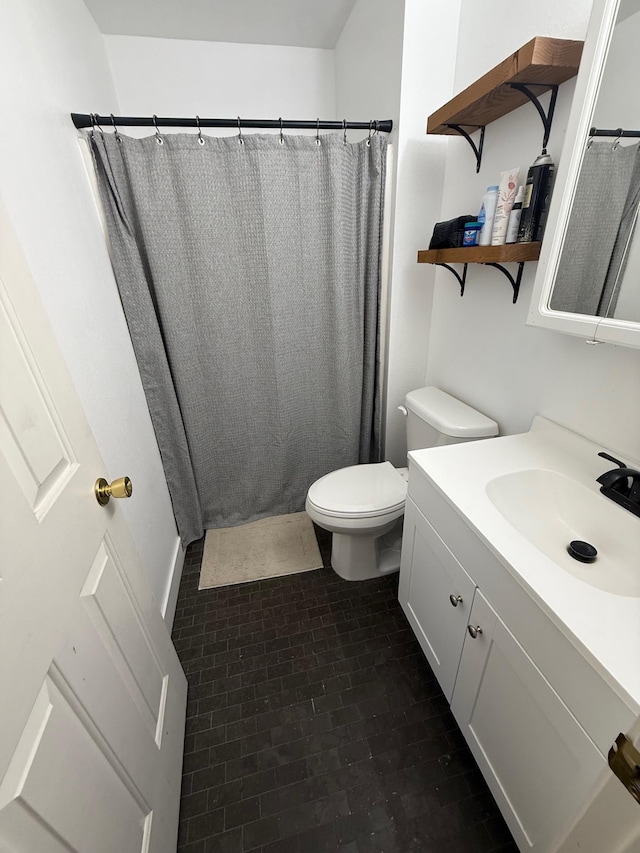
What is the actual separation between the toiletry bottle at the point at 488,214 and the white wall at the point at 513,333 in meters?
0.11

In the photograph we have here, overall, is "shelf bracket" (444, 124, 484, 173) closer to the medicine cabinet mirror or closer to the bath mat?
the medicine cabinet mirror

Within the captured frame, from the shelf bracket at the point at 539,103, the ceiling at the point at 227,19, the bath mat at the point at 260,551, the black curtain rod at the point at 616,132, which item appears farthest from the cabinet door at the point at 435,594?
the ceiling at the point at 227,19

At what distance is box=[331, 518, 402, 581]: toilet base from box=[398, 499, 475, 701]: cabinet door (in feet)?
0.91

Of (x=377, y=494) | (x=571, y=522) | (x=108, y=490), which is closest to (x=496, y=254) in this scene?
(x=571, y=522)

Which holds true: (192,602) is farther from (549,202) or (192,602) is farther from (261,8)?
(261,8)

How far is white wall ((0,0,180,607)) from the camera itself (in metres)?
0.88

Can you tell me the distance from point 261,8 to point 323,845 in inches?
116

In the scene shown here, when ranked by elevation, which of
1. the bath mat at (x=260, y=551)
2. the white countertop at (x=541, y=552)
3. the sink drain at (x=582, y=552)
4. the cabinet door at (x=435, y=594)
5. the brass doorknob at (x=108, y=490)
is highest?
the brass doorknob at (x=108, y=490)

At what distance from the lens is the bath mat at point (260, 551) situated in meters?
1.75

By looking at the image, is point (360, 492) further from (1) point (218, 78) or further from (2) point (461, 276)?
(1) point (218, 78)

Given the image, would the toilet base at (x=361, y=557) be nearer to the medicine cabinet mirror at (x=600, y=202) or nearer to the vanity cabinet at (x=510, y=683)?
the vanity cabinet at (x=510, y=683)

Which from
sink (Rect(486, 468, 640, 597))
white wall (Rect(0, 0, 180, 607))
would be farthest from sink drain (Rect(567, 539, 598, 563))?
white wall (Rect(0, 0, 180, 607))

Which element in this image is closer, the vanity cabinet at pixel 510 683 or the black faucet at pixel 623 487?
the vanity cabinet at pixel 510 683

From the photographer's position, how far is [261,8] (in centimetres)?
154
